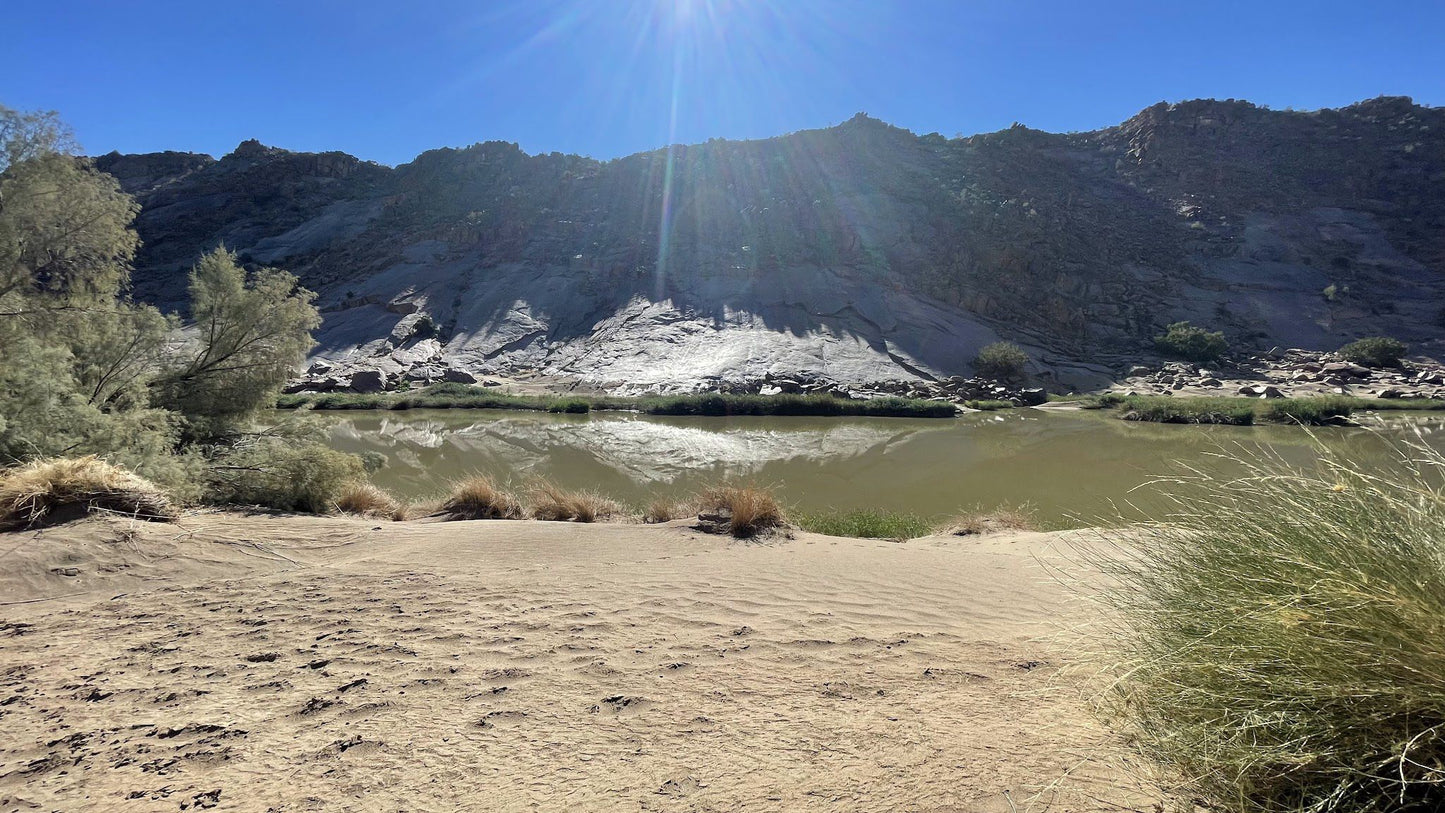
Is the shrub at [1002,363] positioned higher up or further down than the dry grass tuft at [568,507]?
higher up

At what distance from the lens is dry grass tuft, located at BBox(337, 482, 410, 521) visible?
838 centimetres

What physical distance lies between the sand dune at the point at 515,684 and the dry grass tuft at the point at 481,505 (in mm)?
2478

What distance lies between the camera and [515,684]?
3.34 meters

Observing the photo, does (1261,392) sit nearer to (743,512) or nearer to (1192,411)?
(1192,411)

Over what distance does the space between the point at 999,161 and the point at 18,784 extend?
6524 centimetres

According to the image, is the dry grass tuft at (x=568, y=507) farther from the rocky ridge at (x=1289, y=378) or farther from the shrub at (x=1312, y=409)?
the rocky ridge at (x=1289, y=378)

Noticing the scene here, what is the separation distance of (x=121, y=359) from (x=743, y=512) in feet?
28.8

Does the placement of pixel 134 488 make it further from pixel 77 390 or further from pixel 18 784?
pixel 18 784

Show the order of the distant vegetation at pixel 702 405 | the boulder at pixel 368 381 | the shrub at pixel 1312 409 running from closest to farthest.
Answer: the shrub at pixel 1312 409 → the distant vegetation at pixel 702 405 → the boulder at pixel 368 381

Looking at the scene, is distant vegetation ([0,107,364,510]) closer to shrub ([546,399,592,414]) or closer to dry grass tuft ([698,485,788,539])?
dry grass tuft ([698,485,788,539])

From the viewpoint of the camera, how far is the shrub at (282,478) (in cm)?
794

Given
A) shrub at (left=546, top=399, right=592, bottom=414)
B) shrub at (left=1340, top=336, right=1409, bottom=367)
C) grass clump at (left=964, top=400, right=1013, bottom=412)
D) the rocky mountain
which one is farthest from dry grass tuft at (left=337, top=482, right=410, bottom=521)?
shrub at (left=1340, top=336, right=1409, bottom=367)

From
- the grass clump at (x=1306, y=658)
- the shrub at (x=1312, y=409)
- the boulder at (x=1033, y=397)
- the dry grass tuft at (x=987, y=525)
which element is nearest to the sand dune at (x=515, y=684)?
the grass clump at (x=1306, y=658)

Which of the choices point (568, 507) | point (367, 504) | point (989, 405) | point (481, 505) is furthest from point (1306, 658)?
point (989, 405)
